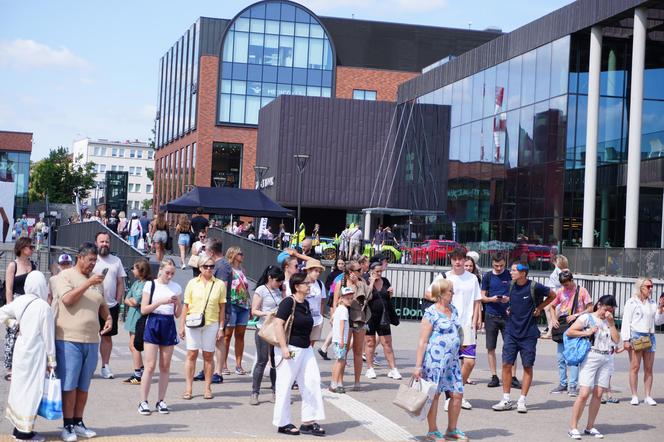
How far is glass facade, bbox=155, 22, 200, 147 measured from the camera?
7056 cm

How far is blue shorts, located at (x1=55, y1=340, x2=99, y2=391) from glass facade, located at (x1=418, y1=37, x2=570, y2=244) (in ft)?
96.6

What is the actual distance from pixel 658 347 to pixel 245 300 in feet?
37.0

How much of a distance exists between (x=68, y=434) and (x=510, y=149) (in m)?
33.4

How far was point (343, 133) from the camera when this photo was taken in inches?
2286

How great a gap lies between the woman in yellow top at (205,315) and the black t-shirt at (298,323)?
174cm

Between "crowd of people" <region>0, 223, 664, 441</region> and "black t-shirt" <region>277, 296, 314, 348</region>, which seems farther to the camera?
"black t-shirt" <region>277, 296, 314, 348</region>

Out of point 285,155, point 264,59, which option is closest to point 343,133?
point 285,155

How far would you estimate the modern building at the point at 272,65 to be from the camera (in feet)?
216

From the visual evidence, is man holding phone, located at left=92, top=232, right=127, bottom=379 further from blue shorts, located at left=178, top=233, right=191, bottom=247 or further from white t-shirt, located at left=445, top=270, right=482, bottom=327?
blue shorts, located at left=178, top=233, right=191, bottom=247

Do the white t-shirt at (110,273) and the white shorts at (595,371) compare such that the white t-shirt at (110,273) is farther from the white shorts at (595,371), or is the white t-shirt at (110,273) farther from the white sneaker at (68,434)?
the white shorts at (595,371)

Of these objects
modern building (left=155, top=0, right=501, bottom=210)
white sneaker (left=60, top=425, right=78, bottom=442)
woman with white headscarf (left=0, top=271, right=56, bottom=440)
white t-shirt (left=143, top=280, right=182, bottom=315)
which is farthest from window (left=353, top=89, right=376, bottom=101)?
woman with white headscarf (left=0, top=271, right=56, bottom=440)

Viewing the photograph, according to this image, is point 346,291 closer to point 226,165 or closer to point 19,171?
point 226,165

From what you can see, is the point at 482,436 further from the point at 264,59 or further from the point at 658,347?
the point at 264,59

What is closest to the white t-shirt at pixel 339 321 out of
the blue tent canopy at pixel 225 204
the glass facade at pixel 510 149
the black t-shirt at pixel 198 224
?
the black t-shirt at pixel 198 224
